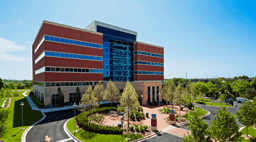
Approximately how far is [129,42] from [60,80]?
36336mm

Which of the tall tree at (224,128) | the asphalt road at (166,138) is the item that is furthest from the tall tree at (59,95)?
the tall tree at (224,128)

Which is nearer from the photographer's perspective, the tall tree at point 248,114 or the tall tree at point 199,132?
the tall tree at point 199,132

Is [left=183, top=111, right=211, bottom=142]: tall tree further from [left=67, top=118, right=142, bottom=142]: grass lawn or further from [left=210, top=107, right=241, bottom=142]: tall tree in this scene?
[left=67, top=118, right=142, bottom=142]: grass lawn

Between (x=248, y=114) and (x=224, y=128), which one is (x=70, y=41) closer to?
(x=224, y=128)

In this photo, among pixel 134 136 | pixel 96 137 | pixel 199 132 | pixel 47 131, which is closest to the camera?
pixel 199 132

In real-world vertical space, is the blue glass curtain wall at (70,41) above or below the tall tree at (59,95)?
above

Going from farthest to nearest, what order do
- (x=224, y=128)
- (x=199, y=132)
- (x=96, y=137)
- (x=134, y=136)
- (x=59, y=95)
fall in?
(x=59, y=95) → (x=134, y=136) → (x=96, y=137) → (x=224, y=128) → (x=199, y=132)

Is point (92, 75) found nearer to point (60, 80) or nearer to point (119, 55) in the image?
point (60, 80)

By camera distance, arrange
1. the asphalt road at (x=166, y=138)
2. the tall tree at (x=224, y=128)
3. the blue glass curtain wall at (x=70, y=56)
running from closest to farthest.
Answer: the tall tree at (x=224, y=128) < the asphalt road at (x=166, y=138) < the blue glass curtain wall at (x=70, y=56)

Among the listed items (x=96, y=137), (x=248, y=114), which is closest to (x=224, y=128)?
(x=248, y=114)

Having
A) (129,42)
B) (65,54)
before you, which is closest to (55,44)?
(65,54)

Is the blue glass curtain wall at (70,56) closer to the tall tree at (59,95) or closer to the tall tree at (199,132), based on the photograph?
the tall tree at (59,95)

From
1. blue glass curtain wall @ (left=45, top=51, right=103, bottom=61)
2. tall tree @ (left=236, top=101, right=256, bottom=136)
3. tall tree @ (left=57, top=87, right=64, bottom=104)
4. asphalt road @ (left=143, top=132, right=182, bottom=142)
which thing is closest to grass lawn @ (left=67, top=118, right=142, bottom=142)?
asphalt road @ (left=143, top=132, right=182, bottom=142)

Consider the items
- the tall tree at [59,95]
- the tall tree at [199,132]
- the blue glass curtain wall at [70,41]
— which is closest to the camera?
the tall tree at [199,132]
